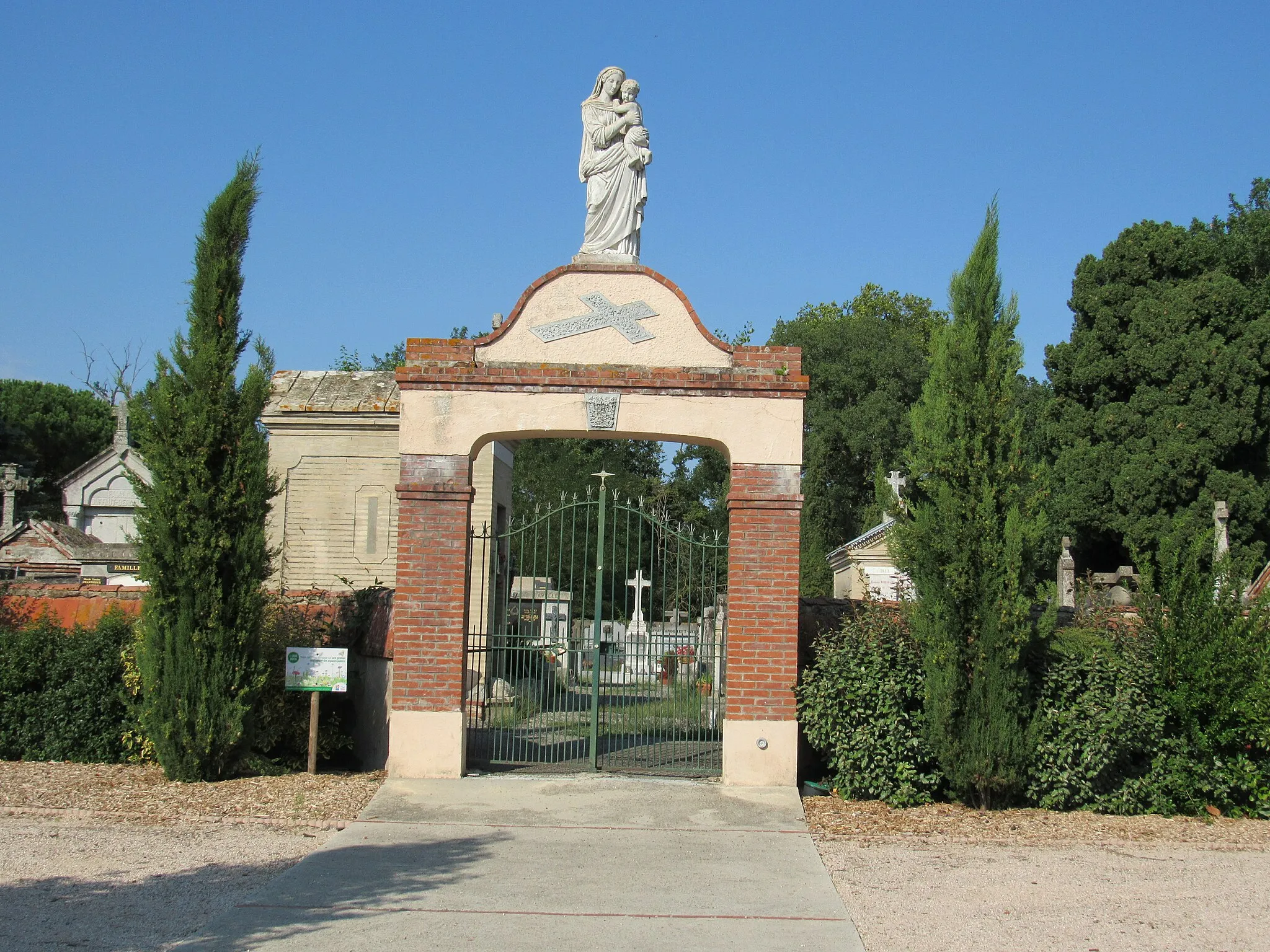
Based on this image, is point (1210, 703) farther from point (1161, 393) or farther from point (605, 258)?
point (1161, 393)

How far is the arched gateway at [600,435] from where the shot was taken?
9.53 metres

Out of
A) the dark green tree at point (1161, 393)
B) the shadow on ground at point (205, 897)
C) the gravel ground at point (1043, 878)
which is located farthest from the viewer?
the dark green tree at point (1161, 393)

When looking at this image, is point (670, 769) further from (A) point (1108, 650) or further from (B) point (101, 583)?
(B) point (101, 583)

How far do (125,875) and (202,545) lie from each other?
132 inches

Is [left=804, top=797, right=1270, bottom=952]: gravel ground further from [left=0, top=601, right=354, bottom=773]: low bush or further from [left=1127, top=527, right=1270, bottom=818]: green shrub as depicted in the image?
[left=0, top=601, right=354, bottom=773]: low bush

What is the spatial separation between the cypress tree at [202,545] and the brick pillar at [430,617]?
4.37 ft

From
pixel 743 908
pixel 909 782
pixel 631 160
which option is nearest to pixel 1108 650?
pixel 909 782

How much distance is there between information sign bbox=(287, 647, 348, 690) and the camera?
32.2ft

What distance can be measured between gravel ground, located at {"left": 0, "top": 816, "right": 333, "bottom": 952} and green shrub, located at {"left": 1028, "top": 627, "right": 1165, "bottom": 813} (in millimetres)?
5724

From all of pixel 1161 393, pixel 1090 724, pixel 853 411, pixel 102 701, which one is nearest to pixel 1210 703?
pixel 1090 724

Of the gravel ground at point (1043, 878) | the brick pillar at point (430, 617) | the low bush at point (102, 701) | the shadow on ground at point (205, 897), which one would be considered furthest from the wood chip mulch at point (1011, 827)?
the low bush at point (102, 701)

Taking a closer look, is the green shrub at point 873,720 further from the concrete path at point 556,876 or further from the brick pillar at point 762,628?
the concrete path at point 556,876

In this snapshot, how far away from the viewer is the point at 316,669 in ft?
32.3

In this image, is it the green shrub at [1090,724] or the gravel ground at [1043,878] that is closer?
the gravel ground at [1043,878]
